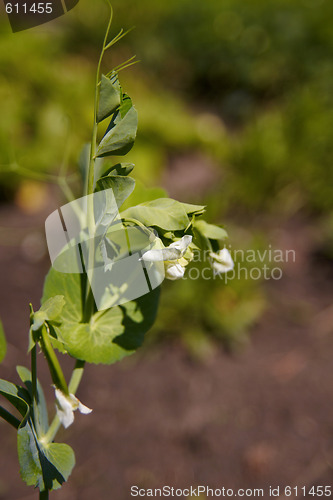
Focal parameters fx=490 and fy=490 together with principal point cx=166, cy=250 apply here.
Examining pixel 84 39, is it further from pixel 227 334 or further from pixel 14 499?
pixel 14 499

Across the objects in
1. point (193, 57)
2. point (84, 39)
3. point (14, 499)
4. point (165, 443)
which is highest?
point (84, 39)

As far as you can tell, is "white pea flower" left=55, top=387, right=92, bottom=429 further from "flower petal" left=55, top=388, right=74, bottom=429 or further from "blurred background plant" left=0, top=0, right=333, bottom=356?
"blurred background plant" left=0, top=0, right=333, bottom=356

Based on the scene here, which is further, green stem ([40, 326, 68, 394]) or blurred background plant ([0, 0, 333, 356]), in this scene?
blurred background plant ([0, 0, 333, 356])

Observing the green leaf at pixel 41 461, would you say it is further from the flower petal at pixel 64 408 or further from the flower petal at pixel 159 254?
the flower petal at pixel 159 254

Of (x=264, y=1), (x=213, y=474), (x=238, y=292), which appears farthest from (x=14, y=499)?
(x=264, y=1)

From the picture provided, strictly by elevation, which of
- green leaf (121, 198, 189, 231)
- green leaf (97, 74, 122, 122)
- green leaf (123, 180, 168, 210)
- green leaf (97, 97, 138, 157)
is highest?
green leaf (97, 74, 122, 122)

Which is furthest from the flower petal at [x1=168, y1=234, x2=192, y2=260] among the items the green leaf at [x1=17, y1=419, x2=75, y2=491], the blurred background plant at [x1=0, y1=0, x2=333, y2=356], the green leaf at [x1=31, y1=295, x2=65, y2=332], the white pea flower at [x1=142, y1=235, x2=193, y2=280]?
the blurred background plant at [x1=0, y1=0, x2=333, y2=356]

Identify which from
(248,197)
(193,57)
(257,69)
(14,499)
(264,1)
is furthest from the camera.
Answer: (264,1)
